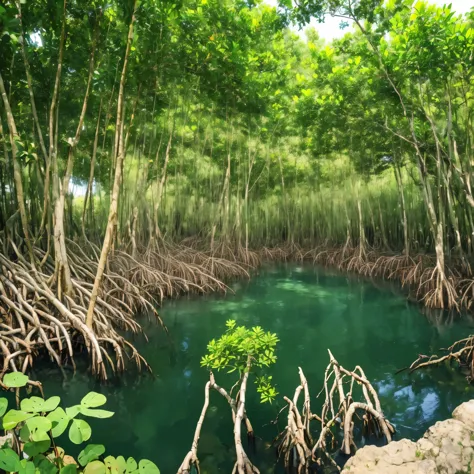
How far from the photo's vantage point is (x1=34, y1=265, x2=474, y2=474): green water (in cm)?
261

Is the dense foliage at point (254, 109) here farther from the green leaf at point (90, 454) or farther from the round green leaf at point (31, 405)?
the green leaf at point (90, 454)

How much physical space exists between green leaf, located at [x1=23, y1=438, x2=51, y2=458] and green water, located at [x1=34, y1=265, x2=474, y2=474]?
130cm

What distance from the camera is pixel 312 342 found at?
4.75 meters

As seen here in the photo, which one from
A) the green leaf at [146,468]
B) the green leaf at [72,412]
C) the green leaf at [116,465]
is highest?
the green leaf at [72,412]

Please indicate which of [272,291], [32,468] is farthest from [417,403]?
[272,291]

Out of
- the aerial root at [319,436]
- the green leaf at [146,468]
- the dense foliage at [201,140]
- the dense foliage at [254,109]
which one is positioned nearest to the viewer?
the green leaf at [146,468]

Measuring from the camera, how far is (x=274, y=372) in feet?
12.3

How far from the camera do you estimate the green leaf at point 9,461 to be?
1103 mm

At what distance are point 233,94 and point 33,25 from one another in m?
4.71

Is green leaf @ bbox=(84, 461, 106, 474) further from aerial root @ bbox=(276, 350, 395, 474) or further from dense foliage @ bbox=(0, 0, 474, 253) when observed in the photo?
dense foliage @ bbox=(0, 0, 474, 253)

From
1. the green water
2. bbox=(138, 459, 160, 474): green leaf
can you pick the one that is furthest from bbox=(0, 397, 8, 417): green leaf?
the green water

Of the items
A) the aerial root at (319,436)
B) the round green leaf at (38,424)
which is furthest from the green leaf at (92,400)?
the aerial root at (319,436)

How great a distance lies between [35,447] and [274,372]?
2.84m

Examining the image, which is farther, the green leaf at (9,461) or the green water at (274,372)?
the green water at (274,372)
